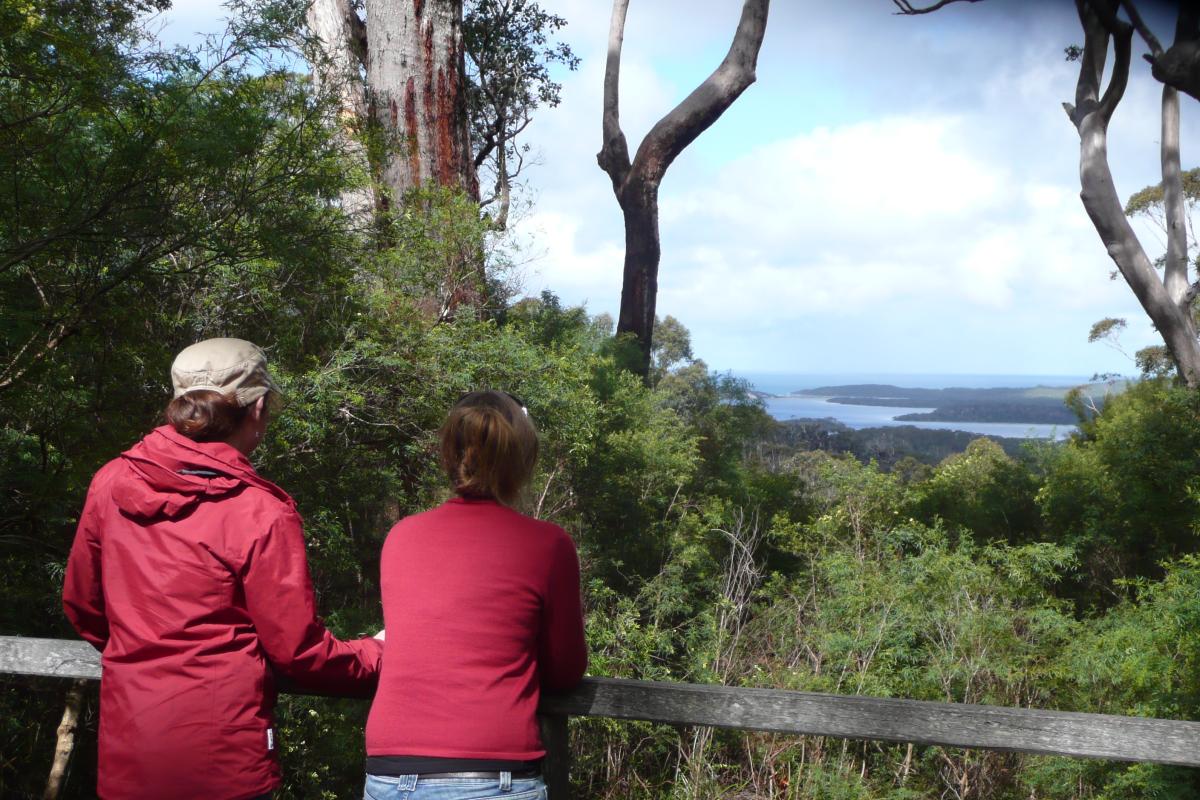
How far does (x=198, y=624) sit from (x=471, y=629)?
0.45 metres

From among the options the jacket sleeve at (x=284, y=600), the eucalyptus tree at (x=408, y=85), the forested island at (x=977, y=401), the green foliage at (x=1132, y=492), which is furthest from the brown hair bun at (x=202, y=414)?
the forested island at (x=977, y=401)

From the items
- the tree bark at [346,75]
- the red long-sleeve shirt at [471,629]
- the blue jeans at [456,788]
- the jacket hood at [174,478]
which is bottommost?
the blue jeans at [456,788]

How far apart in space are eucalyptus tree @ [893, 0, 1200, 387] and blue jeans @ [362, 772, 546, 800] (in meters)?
16.9

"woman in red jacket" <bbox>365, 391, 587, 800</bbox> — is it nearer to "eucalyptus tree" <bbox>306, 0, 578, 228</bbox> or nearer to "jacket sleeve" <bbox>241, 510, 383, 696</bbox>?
"jacket sleeve" <bbox>241, 510, 383, 696</bbox>

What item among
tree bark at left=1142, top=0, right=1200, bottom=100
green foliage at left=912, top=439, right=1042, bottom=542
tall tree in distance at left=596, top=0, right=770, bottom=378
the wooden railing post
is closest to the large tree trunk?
tall tree in distance at left=596, top=0, right=770, bottom=378

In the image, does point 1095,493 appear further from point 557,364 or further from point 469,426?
point 469,426

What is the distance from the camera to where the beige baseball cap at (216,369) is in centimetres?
183

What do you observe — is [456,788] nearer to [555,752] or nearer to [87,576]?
[555,752]

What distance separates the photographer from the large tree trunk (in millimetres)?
10039

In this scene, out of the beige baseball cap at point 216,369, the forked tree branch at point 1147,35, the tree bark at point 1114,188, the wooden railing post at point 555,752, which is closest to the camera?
the beige baseball cap at point 216,369

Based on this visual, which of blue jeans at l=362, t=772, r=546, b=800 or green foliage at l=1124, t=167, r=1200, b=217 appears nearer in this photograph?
blue jeans at l=362, t=772, r=546, b=800

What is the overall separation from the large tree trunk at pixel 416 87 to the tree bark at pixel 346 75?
250 mm

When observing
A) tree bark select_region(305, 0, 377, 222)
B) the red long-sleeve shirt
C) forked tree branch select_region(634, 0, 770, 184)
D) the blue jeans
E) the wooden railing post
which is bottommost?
the wooden railing post

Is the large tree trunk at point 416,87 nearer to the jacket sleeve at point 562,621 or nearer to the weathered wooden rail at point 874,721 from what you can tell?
the weathered wooden rail at point 874,721
